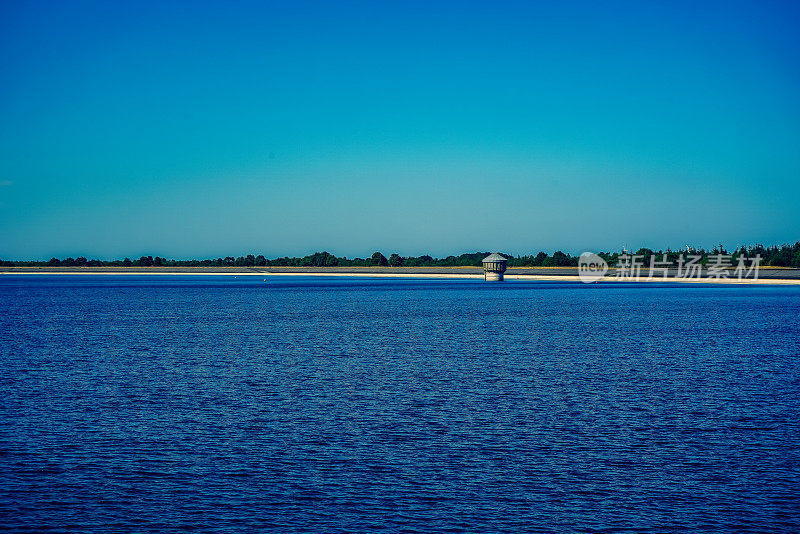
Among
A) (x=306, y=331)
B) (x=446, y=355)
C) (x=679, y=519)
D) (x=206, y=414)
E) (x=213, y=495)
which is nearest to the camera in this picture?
(x=679, y=519)

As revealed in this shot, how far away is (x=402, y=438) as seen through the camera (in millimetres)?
20344

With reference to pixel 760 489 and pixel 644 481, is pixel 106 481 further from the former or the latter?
pixel 760 489

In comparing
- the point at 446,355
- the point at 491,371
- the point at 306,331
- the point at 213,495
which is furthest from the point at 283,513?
the point at 306,331

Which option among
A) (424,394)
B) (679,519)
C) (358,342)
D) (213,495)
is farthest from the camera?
(358,342)

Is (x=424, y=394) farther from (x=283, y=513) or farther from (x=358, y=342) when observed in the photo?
(x=358, y=342)

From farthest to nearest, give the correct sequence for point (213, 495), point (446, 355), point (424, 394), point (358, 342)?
1. point (358, 342)
2. point (446, 355)
3. point (424, 394)
4. point (213, 495)

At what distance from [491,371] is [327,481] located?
57.5 ft

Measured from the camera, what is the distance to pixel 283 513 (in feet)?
48.0

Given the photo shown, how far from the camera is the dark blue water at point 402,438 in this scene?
14.7 m

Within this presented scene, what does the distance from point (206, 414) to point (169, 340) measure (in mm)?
26900

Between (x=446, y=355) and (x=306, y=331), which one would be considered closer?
(x=446, y=355)

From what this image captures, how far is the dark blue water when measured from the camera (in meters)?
14.7

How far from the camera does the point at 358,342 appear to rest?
154 feet

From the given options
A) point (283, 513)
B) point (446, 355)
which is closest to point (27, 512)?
point (283, 513)
